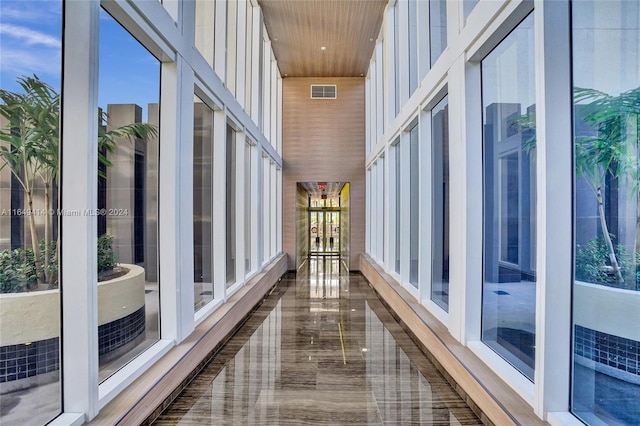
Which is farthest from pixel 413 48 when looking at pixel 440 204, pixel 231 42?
pixel 231 42

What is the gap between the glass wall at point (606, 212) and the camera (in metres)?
1.82

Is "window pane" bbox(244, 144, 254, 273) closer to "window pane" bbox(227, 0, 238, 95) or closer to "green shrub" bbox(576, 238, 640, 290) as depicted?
"window pane" bbox(227, 0, 238, 95)

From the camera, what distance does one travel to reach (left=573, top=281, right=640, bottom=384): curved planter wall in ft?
5.95

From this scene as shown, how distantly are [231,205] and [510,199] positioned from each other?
168 inches

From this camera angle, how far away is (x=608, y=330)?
1959mm

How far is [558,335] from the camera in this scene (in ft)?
7.30

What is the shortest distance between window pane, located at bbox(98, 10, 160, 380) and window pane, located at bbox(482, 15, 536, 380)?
3.16 metres

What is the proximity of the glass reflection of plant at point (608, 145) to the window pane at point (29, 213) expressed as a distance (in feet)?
10.5

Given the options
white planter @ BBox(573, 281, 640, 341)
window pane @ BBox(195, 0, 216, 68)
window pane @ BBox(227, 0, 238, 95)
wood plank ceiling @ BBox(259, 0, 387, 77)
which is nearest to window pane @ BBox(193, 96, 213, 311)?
window pane @ BBox(195, 0, 216, 68)

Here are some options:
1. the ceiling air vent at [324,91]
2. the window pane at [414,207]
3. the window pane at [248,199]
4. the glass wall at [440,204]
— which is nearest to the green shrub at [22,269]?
the glass wall at [440,204]

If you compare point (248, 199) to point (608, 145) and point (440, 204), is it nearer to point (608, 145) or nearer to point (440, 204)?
point (440, 204)

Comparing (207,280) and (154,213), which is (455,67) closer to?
(154,213)

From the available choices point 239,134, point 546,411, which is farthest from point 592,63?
point 239,134

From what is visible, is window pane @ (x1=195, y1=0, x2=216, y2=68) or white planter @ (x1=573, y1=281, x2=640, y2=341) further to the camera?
window pane @ (x1=195, y1=0, x2=216, y2=68)
